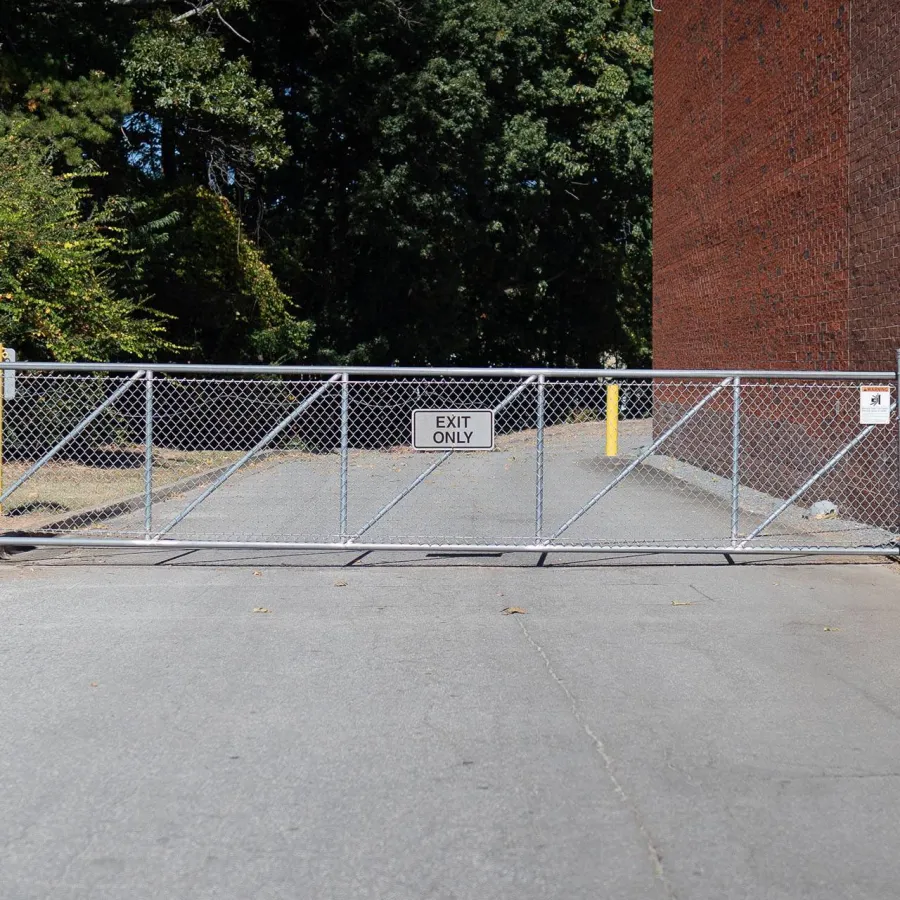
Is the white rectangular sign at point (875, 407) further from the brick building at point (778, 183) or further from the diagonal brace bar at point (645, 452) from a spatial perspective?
the brick building at point (778, 183)

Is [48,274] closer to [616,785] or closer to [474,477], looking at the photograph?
[474,477]

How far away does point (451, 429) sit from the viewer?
10836mm

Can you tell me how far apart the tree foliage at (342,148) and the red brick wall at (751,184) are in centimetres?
771

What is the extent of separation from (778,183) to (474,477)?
6.99 metres

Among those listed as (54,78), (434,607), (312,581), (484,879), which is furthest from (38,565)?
(54,78)

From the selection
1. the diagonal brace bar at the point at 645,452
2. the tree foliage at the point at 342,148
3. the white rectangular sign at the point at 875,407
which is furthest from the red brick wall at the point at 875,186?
the tree foliage at the point at 342,148

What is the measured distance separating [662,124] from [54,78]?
1212 centimetres

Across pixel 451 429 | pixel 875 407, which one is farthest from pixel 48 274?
pixel 875 407

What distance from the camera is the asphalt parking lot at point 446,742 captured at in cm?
427

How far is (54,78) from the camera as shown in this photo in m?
22.3

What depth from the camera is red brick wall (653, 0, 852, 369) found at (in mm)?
14898

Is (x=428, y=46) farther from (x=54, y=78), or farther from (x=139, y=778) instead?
(x=139, y=778)

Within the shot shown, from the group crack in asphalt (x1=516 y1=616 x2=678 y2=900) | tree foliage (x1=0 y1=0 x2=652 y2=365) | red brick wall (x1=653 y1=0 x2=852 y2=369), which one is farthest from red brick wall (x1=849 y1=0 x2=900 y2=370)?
tree foliage (x1=0 y1=0 x2=652 y2=365)

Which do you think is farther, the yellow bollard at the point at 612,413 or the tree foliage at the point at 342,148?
the tree foliage at the point at 342,148
